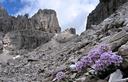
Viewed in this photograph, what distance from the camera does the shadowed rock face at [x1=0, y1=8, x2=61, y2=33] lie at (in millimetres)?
147625

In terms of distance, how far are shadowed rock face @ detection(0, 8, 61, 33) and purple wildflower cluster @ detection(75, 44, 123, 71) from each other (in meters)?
137

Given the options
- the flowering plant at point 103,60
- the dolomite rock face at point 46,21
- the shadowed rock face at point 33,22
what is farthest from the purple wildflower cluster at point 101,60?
the dolomite rock face at point 46,21

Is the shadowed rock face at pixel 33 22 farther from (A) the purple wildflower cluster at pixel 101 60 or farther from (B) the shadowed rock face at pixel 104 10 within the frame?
(A) the purple wildflower cluster at pixel 101 60

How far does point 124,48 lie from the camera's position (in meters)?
10.8

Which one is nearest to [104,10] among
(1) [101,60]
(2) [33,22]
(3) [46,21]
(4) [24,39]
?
(1) [101,60]

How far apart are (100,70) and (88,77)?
3.01 ft

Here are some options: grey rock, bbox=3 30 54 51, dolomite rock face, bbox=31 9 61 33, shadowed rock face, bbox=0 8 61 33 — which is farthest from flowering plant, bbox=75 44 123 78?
dolomite rock face, bbox=31 9 61 33

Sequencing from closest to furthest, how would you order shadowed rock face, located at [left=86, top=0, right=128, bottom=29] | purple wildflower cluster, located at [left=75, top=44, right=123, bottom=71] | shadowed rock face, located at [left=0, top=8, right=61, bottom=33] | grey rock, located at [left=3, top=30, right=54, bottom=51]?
purple wildflower cluster, located at [left=75, top=44, right=123, bottom=71] → shadowed rock face, located at [left=86, top=0, right=128, bottom=29] → grey rock, located at [left=3, top=30, right=54, bottom=51] → shadowed rock face, located at [left=0, top=8, right=61, bottom=33]

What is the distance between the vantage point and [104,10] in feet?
201

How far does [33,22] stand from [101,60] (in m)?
145

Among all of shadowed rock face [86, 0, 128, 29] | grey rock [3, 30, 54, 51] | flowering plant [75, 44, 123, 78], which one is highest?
grey rock [3, 30, 54, 51]

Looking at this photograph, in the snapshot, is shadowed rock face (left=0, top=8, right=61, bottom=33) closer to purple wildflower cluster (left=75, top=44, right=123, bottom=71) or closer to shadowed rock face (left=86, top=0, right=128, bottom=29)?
shadowed rock face (left=86, top=0, right=128, bottom=29)

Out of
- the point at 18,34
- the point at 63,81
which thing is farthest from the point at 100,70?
the point at 18,34

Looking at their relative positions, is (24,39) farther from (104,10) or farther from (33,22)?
(104,10)
